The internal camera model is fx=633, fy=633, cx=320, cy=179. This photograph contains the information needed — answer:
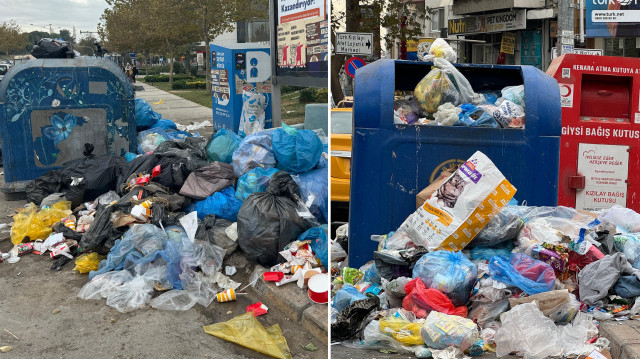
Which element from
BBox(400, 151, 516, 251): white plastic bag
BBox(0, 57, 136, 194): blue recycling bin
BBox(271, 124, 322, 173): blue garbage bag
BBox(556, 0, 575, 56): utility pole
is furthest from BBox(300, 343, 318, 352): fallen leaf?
BBox(556, 0, 575, 56): utility pole

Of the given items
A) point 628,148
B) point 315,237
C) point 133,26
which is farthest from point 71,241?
point 133,26

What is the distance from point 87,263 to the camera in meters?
5.19

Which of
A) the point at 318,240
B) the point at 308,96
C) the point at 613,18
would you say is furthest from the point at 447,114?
the point at 308,96

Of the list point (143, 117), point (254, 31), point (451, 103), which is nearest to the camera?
point (451, 103)

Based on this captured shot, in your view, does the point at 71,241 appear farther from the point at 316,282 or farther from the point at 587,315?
the point at 587,315

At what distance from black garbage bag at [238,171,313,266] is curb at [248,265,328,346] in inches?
11.2

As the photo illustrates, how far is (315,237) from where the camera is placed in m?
5.00

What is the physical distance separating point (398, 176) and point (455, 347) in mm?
1392

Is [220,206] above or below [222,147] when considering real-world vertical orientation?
below

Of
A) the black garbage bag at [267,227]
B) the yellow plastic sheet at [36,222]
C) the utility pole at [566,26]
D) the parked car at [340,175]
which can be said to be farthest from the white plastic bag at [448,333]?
the utility pole at [566,26]

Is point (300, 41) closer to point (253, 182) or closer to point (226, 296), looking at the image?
point (253, 182)

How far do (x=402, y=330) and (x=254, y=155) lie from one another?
313cm

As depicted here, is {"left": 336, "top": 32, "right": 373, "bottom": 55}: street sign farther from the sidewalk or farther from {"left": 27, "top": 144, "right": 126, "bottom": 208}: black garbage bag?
{"left": 27, "top": 144, "right": 126, "bottom": 208}: black garbage bag

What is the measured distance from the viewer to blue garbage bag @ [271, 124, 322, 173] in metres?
5.90
